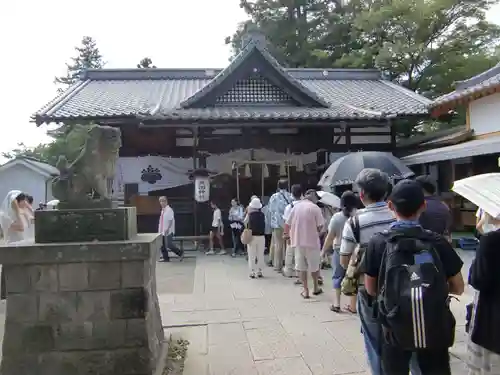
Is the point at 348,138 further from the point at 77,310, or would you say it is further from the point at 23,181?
the point at 23,181

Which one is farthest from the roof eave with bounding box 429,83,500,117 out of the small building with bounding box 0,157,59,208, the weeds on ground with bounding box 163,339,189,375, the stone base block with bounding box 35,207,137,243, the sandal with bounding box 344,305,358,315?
the small building with bounding box 0,157,59,208

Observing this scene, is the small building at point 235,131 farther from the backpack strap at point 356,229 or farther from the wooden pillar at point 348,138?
the backpack strap at point 356,229

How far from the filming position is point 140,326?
3697 mm

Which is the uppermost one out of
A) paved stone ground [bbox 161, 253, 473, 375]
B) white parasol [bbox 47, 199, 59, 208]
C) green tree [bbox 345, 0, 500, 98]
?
green tree [bbox 345, 0, 500, 98]

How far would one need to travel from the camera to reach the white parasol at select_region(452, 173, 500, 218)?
7.34 feet

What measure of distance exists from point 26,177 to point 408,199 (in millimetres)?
30139

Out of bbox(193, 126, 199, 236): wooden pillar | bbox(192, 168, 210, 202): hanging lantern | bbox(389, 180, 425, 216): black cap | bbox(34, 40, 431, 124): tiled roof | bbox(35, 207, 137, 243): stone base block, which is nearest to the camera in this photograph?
bbox(389, 180, 425, 216): black cap

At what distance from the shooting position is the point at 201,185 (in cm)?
1181

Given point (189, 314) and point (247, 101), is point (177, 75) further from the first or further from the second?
point (189, 314)

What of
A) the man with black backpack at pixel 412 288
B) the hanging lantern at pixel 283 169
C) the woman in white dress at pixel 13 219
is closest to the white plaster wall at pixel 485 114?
the hanging lantern at pixel 283 169

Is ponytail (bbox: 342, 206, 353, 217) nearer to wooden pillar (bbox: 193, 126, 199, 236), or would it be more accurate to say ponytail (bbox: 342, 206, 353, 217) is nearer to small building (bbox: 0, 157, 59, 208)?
wooden pillar (bbox: 193, 126, 199, 236)

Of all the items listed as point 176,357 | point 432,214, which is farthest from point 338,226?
point 176,357

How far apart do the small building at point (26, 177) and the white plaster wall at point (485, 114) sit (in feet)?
81.9

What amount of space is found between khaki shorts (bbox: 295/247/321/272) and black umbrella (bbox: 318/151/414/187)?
2071mm
